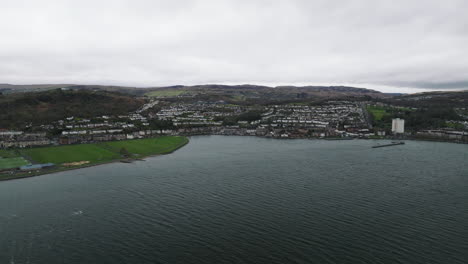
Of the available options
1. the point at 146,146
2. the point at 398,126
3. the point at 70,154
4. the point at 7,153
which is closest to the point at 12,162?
the point at 70,154

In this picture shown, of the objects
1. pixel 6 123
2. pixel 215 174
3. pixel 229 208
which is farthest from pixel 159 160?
pixel 6 123

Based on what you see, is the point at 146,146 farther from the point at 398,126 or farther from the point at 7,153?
the point at 398,126

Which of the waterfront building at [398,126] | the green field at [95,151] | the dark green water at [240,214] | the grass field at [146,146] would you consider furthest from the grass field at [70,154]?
the waterfront building at [398,126]

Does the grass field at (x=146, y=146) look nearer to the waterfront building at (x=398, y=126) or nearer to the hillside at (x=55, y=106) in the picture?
the hillside at (x=55, y=106)

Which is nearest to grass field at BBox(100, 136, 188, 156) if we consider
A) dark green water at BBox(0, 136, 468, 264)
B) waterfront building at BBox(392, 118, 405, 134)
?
dark green water at BBox(0, 136, 468, 264)

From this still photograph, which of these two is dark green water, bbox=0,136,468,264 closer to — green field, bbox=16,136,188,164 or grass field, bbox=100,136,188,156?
green field, bbox=16,136,188,164

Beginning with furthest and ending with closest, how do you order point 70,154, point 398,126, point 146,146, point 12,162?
1. point 398,126
2. point 146,146
3. point 70,154
4. point 12,162
